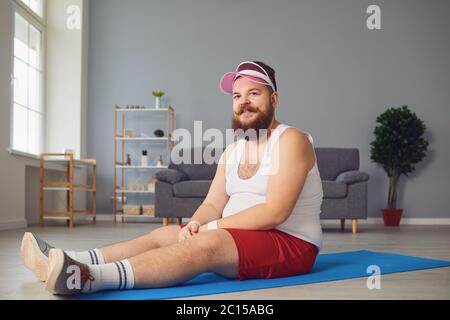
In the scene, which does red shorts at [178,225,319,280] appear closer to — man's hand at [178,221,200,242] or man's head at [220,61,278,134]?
man's hand at [178,221,200,242]

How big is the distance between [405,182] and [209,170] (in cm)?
247

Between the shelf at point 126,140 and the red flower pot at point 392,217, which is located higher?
the shelf at point 126,140

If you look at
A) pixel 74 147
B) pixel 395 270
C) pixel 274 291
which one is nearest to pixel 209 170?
pixel 74 147

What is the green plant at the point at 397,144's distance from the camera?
602cm

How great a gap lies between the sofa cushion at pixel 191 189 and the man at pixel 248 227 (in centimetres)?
303

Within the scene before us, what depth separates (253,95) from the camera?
188cm

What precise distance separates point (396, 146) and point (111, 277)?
5038 millimetres

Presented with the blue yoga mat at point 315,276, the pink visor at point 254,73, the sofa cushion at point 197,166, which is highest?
the pink visor at point 254,73

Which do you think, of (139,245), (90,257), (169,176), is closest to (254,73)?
(139,245)

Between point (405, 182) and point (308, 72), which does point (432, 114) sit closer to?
point (405, 182)

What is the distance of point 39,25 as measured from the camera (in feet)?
20.3

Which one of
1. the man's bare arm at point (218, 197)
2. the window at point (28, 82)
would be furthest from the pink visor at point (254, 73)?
the window at point (28, 82)

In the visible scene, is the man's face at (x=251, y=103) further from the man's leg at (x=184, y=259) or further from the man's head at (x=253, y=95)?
the man's leg at (x=184, y=259)

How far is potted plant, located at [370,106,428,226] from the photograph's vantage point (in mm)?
6027
